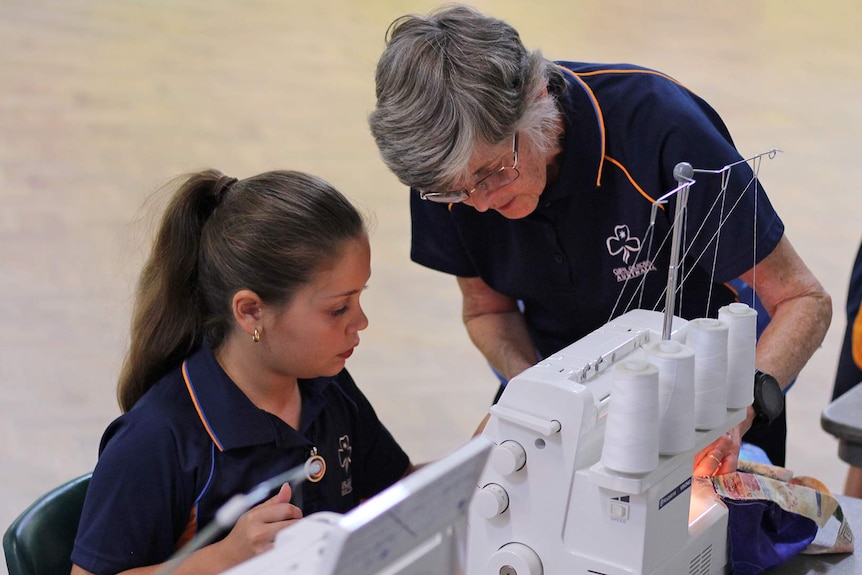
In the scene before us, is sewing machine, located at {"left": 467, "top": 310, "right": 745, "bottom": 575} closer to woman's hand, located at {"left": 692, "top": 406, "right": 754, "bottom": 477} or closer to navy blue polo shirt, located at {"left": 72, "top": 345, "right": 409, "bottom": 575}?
woman's hand, located at {"left": 692, "top": 406, "right": 754, "bottom": 477}

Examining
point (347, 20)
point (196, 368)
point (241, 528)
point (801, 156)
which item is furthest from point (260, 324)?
point (347, 20)

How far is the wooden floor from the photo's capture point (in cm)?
365

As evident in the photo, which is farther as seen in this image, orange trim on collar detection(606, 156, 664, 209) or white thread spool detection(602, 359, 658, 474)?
orange trim on collar detection(606, 156, 664, 209)

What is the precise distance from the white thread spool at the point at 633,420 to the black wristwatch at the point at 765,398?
37 cm

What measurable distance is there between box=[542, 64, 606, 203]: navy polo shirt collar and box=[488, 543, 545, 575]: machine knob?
70 centimetres

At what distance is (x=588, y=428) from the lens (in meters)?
1.39

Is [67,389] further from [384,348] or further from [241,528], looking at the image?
[241,528]

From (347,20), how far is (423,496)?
6566 millimetres

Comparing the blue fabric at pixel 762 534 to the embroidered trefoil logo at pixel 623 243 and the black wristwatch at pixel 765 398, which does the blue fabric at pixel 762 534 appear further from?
the embroidered trefoil logo at pixel 623 243

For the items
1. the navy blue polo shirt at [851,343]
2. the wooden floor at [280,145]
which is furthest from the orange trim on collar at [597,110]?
the navy blue polo shirt at [851,343]

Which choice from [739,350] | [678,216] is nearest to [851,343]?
[739,350]

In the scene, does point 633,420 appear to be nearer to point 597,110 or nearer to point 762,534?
point 762,534

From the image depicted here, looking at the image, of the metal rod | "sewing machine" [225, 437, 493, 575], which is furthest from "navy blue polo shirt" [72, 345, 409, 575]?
the metal rod

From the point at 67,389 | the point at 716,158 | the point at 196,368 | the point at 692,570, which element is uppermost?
the point at 716,158
